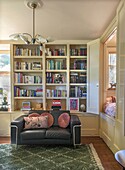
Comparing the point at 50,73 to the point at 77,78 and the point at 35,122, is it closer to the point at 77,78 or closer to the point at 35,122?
the point at 77,78

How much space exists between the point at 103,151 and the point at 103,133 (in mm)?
788

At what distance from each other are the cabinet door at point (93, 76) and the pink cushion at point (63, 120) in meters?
0.92

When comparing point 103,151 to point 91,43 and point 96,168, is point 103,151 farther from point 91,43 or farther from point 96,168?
point 91,43

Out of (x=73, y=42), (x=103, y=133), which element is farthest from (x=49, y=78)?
(x=103, y=133)

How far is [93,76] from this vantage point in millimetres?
4625

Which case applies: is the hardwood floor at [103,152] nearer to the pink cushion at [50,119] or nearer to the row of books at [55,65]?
the pink cushion at [50,119]

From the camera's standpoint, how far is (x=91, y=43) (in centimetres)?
465

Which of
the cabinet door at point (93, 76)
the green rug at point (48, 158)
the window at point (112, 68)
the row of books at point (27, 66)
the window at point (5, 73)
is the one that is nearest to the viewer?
the green rug at point (48, 158)

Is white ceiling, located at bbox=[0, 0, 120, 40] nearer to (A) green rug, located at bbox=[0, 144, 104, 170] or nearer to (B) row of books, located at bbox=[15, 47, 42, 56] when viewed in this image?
(B) row of books, located at bbox=[15, 47, 42, 56]

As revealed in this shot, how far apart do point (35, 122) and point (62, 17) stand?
88.8 inches

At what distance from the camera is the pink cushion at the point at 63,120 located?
12.7ft

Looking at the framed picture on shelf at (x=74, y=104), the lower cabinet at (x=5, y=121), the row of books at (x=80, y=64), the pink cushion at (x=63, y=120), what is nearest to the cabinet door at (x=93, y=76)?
the row of books at (x=80, y=64)

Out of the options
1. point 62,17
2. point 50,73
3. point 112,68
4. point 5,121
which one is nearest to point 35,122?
point 5,121

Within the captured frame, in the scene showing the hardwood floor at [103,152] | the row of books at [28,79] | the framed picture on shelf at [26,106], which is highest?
the row of books at [28,79]
